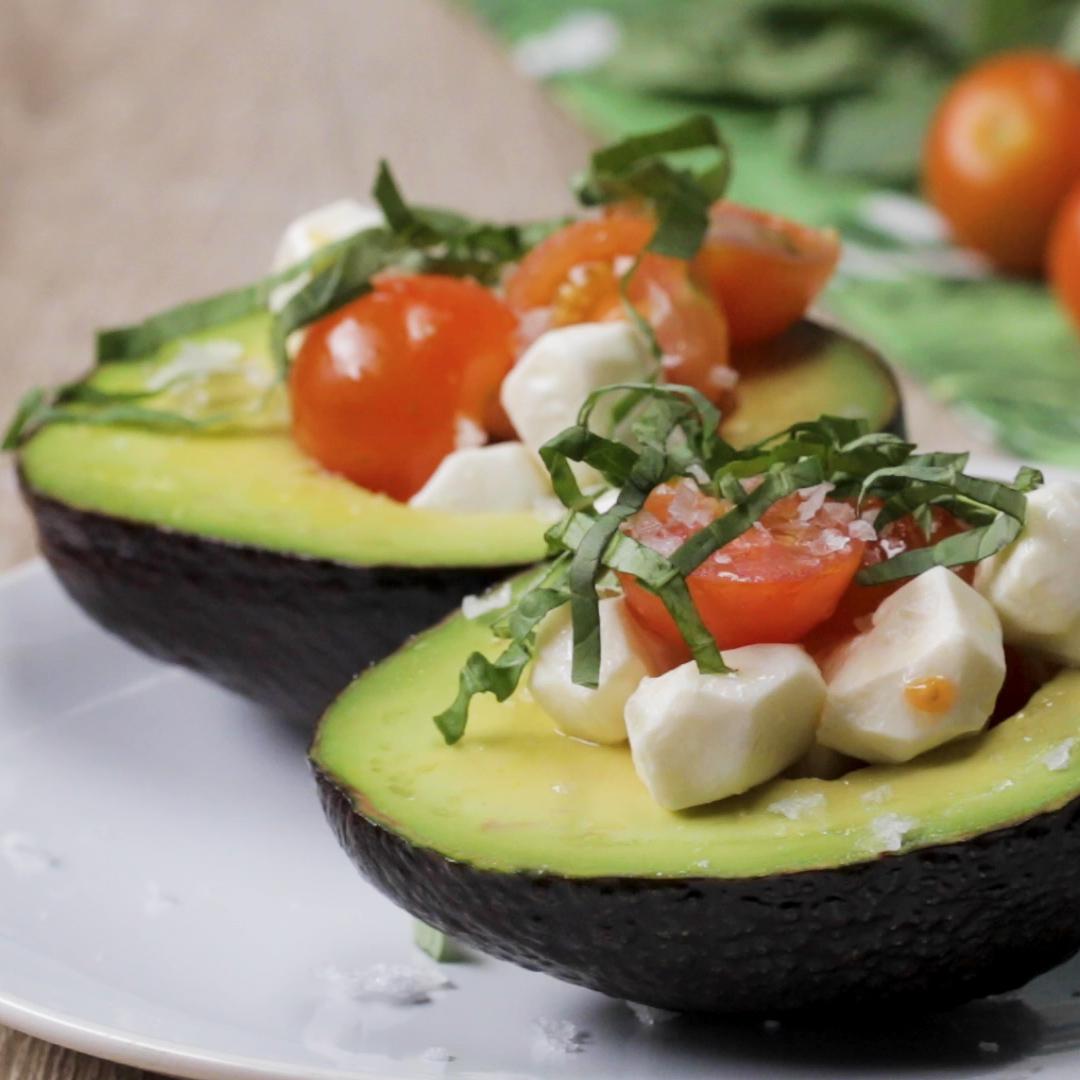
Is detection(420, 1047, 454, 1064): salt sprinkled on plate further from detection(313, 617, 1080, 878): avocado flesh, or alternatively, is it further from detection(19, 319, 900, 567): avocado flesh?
detection(19, 319, 900, 567): avocado flesh

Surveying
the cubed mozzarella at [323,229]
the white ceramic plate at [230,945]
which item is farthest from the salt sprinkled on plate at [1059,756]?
the cubed mozzarella at [323,229]

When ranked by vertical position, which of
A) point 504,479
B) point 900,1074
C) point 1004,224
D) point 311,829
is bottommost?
point 1004,224

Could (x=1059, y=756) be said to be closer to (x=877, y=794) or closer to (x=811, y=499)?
(x=877, y=794)

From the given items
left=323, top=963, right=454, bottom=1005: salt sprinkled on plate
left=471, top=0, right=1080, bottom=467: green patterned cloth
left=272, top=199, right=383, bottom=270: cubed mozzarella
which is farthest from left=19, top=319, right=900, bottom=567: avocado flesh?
left=471, top=0, right=1080, bottom=467: green patterned cloth

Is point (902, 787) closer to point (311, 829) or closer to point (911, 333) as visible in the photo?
point (311, 829)

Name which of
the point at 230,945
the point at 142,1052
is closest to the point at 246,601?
the point at 230,945

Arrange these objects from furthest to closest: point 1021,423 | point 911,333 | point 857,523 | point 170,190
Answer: point 170,190, point 911,333, point 1021,423, point 857,523

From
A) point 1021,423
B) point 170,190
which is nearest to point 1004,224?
point 1021,423
